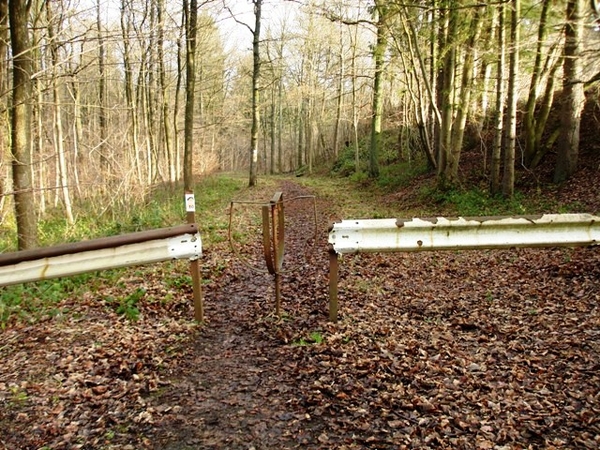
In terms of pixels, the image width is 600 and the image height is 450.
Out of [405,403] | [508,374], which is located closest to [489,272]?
[508,374]

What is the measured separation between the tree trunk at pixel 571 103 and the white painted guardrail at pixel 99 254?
10.2 meters

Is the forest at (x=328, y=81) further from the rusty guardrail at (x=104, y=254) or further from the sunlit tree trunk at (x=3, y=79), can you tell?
the rusty guardrail at (x=104, y=254)

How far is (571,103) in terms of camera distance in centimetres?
1109

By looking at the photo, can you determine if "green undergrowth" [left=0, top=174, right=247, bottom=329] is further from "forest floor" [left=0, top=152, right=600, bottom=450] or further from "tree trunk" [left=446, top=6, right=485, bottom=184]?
"tree trunk" [left=446, top=6, right=485, bottom=184]

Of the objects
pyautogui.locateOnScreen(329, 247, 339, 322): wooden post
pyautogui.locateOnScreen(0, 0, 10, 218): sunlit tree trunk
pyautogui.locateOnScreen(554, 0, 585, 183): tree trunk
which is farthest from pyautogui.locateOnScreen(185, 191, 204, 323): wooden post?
pyautogui.locateOnScreen(554, 0, 585, 183): tree trunk

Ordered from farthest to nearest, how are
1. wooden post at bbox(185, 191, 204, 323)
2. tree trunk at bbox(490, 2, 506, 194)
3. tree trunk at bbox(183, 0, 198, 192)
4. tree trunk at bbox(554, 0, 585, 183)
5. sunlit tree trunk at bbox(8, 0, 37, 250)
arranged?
tree trunk at bbox(183, 0, 198, 192) → tree trunk at bbox(490, 2, 506, 194) → tree trunk at bbox(554, 0, 585, 183) → sunlit tree trunk at bbox(8, 0, 37, 250) → wooden post at bbox(185, 191, 204, 323)

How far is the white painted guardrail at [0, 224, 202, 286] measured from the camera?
4.44 m

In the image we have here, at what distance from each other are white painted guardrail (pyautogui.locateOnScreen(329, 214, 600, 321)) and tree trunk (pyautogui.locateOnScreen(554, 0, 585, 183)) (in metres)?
7.42

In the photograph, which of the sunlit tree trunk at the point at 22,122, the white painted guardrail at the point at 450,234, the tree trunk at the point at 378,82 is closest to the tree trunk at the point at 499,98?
the tree trunk at the point at 378,82

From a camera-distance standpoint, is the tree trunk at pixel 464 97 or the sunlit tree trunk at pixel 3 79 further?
the tree trunk at pixel 464 97

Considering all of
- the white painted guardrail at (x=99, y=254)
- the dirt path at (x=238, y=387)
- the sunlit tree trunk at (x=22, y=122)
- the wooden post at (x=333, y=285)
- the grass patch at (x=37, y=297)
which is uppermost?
the sunlit tree trunk at (x=22, y=122)

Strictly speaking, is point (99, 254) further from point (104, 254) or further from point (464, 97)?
point (464, 97)

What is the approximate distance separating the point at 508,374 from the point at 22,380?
4440 mm

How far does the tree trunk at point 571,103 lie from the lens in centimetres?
1027
